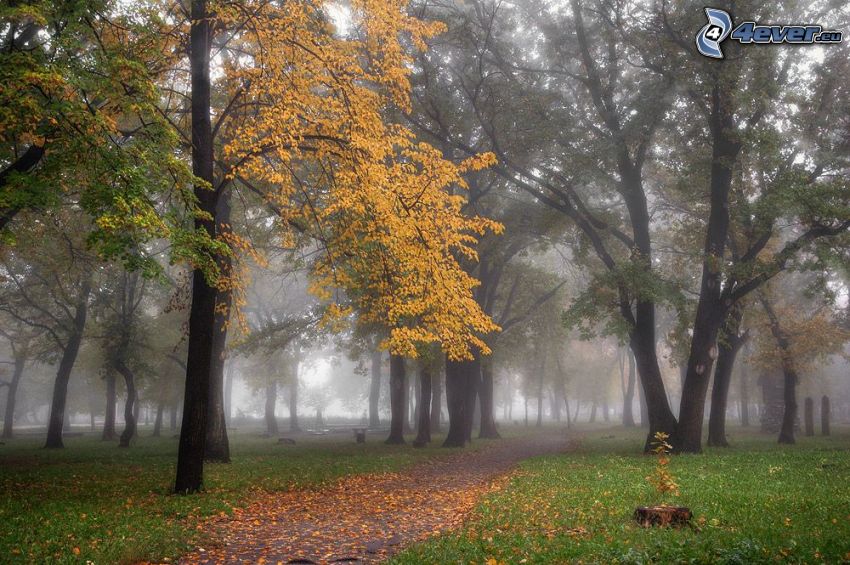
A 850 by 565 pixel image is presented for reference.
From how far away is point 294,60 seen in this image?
12.6m

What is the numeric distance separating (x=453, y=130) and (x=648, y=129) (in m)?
7.36

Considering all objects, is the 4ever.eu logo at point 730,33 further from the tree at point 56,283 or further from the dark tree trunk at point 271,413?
the dark tree trunk at point 271,413

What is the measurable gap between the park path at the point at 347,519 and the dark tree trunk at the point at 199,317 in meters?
1.74

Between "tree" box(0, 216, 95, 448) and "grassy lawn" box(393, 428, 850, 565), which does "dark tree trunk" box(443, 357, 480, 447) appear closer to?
"grassy lawn" box(393, 428, 850, 565)

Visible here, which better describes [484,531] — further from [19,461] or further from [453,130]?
[19,461]

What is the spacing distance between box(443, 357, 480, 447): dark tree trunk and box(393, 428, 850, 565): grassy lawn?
13.3m

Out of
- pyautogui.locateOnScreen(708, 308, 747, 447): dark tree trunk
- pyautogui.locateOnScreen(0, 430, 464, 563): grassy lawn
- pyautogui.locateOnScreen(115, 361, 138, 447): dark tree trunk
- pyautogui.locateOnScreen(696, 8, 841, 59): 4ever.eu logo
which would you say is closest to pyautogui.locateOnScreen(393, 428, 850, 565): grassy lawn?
pyautogui.locateOnScreen(0, 430, 464, 563): grassy lawn

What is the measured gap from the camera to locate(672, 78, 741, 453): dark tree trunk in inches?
807

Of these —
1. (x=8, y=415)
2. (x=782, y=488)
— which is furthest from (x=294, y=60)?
(x=8, y=415)

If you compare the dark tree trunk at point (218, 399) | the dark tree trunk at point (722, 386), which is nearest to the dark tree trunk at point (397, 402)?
the dark tree trunk at point (218, 399)

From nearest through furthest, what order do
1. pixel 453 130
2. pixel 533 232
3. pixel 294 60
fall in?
pixel 294 60 → pixel 453 130 → pixel 533 232

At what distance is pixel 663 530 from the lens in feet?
25.7

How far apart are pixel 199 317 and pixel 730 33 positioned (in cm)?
1843

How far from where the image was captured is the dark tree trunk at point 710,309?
20500mm
